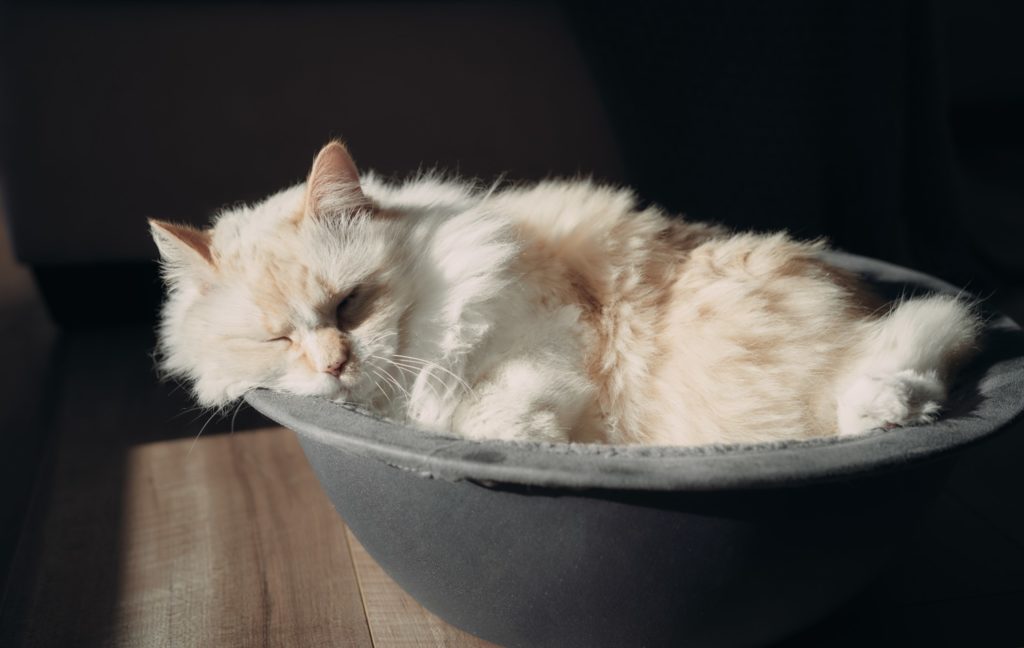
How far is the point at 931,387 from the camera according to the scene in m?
0.99

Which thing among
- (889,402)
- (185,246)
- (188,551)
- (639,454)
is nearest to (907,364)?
(889,402)

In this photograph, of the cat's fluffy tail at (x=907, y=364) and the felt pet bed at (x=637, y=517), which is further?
the cat's fluffy tail at (x=907, y=364)

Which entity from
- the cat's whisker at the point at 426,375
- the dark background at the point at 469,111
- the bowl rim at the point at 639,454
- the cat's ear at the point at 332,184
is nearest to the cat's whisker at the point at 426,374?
the cat's whisker at the point at 426,375

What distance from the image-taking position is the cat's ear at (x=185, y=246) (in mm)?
1035

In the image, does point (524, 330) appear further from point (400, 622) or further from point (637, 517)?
point (400, 622)

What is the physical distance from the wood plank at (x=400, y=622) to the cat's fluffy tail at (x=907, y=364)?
1.96 ft

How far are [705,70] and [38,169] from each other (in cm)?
167

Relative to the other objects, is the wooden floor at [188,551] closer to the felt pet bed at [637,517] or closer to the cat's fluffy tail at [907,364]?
the felt pet bed at [637,517]

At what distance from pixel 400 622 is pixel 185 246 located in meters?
0.62

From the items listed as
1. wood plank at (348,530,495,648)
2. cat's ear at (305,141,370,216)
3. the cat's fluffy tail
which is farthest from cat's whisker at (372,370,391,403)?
the cat's fluffy tail

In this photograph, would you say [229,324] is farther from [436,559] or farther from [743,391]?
[743,391]

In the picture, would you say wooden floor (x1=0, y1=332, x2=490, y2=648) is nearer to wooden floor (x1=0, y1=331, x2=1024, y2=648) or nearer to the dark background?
wooden floor (x1=0, y1=331, x2=1024, y2=648)

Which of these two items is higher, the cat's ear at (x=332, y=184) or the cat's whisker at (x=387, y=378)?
the cat's ear at (x=332, y=184)

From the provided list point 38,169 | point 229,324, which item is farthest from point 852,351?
point 38,169
